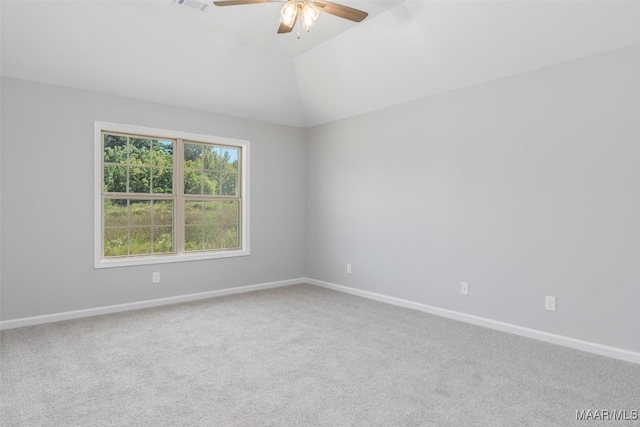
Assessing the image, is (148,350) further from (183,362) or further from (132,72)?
(132,72)

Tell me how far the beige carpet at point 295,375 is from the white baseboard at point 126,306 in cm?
14

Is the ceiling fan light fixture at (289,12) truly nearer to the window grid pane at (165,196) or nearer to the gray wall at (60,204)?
the gray wall at (60,204)

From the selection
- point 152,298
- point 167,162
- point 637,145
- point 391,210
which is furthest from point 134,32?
point 637,145

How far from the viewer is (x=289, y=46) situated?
173 inches

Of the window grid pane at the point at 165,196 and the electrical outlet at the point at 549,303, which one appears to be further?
the window grid pane at the point at 165,196

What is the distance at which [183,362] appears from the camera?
2.91 metres

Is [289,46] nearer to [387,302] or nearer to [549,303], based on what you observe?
[387,302]

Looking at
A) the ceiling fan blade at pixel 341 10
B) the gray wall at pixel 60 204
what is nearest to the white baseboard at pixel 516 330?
the gray wall at pixel 60 204

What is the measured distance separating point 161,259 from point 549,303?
4081 mm

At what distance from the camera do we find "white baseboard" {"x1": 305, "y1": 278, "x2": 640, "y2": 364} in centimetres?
300

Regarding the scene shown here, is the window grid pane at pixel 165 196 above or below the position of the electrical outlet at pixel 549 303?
above

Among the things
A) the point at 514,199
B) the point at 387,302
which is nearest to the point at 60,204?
the point at 387,302

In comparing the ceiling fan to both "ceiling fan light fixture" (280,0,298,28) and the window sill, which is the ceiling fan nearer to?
"ceiling fan light fixture" (280,0,298,28)

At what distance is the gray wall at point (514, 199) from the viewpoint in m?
3.02
